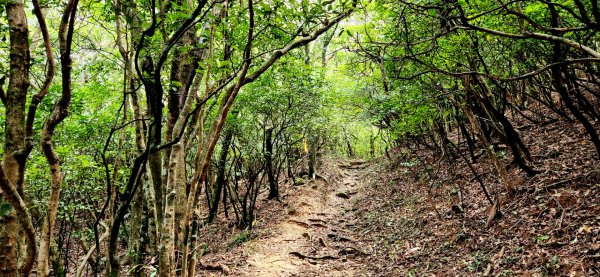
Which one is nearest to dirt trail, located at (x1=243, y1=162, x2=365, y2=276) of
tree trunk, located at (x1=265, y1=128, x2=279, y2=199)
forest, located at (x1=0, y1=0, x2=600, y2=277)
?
forest, located at (x1=0, y1=0, x2=600, y2=277)

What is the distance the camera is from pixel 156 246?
5.75 meters

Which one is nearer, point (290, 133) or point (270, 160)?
point (270, 160)

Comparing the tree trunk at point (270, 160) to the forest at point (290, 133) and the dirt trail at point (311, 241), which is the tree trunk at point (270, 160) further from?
the dirt trail at point (311, 241)

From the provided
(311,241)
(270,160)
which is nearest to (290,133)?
(270,160)

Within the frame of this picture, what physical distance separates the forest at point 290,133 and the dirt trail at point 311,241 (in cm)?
8

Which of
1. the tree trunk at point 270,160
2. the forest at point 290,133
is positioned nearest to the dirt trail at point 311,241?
the forest at point 290,133

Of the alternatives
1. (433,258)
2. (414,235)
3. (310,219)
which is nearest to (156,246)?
(433,258)

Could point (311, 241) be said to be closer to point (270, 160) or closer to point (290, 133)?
point (270, 160)

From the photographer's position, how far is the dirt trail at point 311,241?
847cm

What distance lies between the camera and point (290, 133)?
46.6 ft

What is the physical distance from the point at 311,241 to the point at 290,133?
500 centimetres

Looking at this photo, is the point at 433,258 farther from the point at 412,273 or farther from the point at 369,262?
the point at 369,262

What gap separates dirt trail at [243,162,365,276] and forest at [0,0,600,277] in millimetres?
79

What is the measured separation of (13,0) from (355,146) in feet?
97.3
